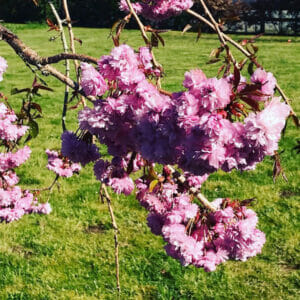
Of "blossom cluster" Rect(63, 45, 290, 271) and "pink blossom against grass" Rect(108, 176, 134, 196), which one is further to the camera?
"pink blossom against grass" Rect(108, 176, 134, 196)

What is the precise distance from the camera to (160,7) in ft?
5.96

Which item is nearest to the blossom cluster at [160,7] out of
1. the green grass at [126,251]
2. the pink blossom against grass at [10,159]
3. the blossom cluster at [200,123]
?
the blossom cluster at [200,123]

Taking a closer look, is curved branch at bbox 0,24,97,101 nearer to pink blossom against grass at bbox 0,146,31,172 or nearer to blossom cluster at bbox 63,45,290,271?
blossom cluster at bbox 63,45,290,271

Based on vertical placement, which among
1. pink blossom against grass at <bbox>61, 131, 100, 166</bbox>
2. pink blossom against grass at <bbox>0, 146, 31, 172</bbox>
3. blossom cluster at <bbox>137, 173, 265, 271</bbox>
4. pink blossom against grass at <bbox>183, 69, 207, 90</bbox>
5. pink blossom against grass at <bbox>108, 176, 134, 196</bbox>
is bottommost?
pink blossom against grass at <bbox>0, 146, 31, 172</bbox>

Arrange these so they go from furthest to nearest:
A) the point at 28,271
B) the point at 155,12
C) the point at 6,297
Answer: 1. the point at 28,271
2. the point at 6,297
3. the point at 155,12

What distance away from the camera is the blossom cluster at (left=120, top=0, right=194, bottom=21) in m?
1.78

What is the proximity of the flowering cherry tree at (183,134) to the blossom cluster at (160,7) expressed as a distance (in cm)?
45

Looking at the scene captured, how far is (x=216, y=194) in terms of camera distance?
4176mm

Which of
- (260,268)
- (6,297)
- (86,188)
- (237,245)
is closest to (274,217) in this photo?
(260,268)

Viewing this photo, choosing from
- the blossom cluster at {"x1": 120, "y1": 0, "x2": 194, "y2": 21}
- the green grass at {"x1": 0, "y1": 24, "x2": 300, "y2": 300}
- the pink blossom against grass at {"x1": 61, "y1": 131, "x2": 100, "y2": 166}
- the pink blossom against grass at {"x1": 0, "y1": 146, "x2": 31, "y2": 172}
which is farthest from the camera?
the green grass at {"x1": 0, "y1": 24, "x2": 300, "y2": 300}

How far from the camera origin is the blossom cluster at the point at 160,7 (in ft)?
5.84

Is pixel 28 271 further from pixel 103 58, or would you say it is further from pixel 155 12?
pixel 103 58

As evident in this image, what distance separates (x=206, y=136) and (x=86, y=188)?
361cm

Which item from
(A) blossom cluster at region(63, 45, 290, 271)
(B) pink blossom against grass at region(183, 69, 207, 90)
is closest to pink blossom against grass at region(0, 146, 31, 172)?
(A) blossom cluster at region(63, 45, 290, 271)
